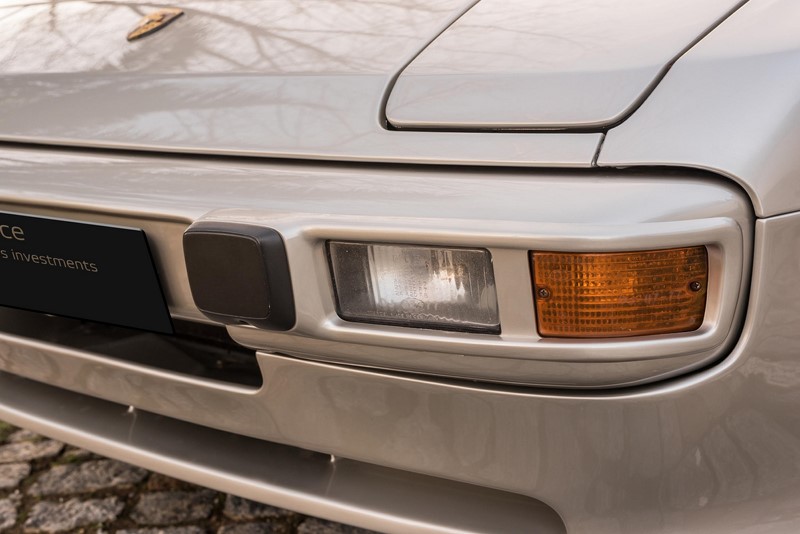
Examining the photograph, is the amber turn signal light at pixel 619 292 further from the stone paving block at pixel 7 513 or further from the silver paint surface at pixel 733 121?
the stone paving block at pixel 7 513

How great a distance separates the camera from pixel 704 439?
46.4 inches

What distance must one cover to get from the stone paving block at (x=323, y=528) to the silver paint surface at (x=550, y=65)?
1.07m

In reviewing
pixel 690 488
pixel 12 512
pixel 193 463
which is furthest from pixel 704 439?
pixel 12 512

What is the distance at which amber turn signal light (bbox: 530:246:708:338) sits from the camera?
1108mm

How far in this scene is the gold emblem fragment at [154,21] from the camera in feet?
5.52

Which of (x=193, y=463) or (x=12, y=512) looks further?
(x=12, y=512)

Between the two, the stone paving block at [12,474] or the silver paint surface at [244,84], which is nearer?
the silver paint surface at [244,84]

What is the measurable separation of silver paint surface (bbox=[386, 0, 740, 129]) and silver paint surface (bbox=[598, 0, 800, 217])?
0.04 m

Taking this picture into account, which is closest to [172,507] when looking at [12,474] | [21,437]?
[12,474]

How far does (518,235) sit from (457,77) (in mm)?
326

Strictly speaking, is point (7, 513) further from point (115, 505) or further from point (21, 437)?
point (21, 437)

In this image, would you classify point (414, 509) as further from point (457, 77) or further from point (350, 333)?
point (457, 77)

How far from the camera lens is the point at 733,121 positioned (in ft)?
3.67

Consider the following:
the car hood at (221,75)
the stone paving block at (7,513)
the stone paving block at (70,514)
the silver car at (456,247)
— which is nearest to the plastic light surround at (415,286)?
the silver car at (456,247)
